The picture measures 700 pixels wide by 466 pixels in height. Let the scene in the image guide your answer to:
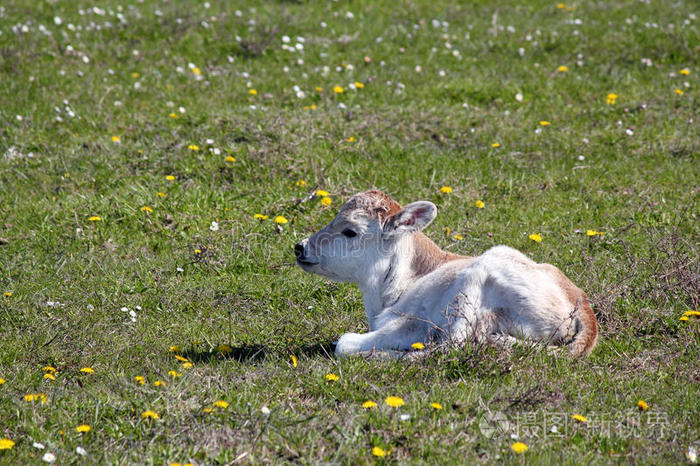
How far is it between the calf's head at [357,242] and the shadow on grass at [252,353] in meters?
0.66

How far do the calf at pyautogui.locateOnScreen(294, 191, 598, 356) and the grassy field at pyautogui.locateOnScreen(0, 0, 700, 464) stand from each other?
0.29 metres

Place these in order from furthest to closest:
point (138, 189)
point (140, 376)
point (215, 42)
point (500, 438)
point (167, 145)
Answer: point (215, 42) → point (167, 145) → point (138, 189) → point (140, 376) → point (500, 438)

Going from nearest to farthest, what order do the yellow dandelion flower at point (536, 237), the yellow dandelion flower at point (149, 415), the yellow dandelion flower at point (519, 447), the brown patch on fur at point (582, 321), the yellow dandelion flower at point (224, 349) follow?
the yellow dandelion flower at point (519, 447), the yellow dandelion flower at point (149, 415), the brown patch on fur at point (582, 321), the yellow dandelion flower at point (224, 349), the yellow dandelion flower at point (536, 237)

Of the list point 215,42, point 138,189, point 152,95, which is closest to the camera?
point 138,189

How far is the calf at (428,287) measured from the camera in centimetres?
612

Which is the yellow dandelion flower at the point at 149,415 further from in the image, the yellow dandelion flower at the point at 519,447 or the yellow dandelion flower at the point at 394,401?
the yellow dandelion flower at the point at 519,447

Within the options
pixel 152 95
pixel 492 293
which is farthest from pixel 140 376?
pixel 152 95

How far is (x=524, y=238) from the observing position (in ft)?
28.5

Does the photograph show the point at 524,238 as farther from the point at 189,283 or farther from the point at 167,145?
the point at 167,145

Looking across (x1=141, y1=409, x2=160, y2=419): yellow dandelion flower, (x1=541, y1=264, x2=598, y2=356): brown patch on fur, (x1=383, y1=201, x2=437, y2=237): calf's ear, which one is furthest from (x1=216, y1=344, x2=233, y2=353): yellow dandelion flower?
(x1=541, y1=264, x2=598, y2=356): brown patch on fur

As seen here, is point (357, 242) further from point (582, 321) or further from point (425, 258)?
point (582, 321)

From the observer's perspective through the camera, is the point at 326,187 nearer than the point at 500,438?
No

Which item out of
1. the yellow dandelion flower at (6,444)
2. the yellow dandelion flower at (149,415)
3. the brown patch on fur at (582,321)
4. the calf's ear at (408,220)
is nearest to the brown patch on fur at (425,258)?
the calf's ear at (408,220)

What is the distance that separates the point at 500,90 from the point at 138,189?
18.5ft
